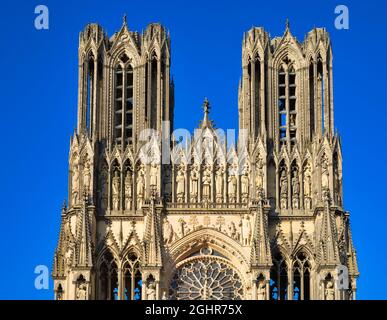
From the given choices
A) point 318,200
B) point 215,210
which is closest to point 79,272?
point 215,210

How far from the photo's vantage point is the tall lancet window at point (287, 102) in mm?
70062

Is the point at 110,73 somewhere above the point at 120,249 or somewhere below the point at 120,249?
above

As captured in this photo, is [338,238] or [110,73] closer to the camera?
[338,238]

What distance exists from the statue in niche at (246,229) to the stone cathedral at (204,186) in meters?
Result: 0.05

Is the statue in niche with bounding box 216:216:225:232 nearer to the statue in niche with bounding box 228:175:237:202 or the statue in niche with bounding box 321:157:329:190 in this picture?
the statue in niche with bounding box 228:175:237:202

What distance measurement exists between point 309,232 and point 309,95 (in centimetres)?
684

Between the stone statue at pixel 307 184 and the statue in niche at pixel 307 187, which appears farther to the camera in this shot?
the stone statue at pixel 307 184

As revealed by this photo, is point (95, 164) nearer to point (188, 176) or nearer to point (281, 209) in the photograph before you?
point (188, 176)

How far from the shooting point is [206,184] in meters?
68.9

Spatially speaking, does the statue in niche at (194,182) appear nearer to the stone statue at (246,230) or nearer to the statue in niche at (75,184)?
the stone statue at (246,230)

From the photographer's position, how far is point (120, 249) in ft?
222

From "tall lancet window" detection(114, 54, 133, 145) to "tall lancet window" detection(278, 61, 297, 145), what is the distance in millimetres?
7073

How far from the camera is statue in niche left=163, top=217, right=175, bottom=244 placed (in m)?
67.9

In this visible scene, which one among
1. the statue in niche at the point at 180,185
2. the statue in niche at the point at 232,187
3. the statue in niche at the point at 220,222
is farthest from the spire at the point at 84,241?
the statue in niche at the point at 232,187
